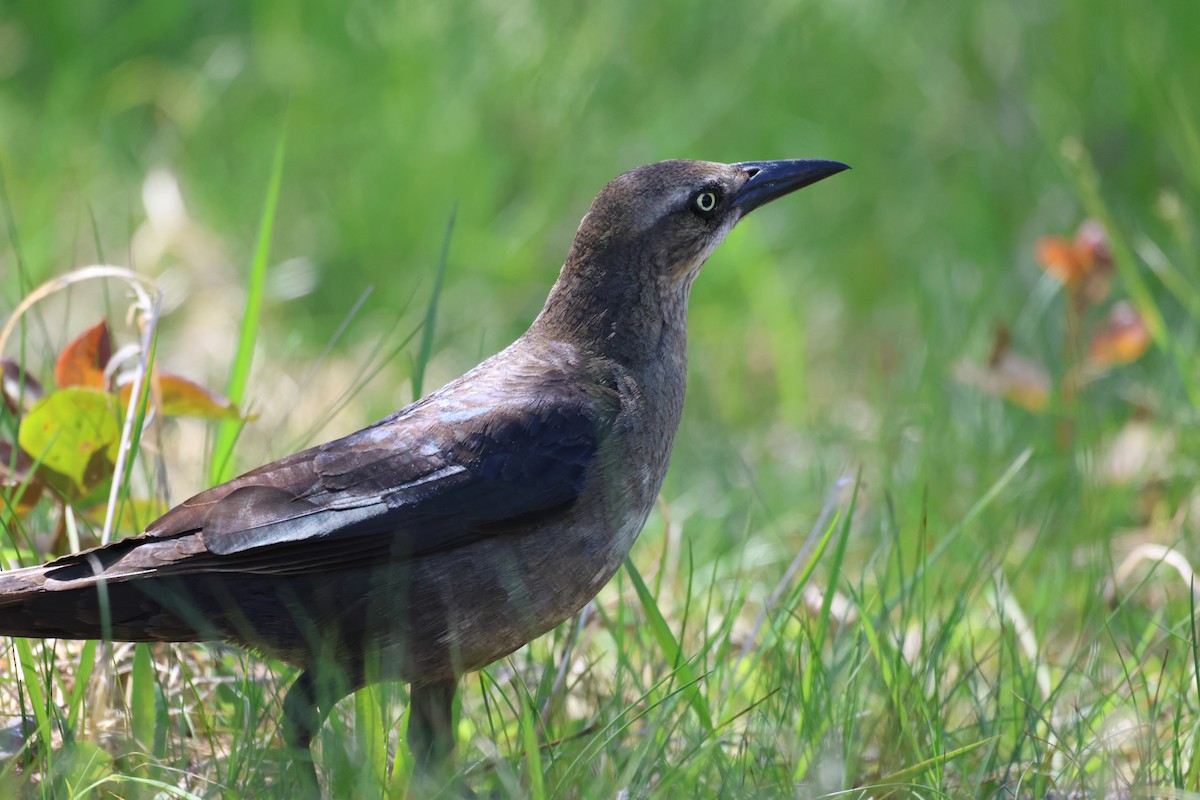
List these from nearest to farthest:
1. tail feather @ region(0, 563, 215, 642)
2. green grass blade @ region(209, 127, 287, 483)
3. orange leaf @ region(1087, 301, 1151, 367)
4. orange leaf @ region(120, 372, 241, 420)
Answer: tail feather @ region(0, 563, 215, 642), orange leaf @ region(120, 372, 241, 420), green grass blade @ region(209, 127, 287, 483), orange leaf @ region(1087, 301, 1151, 367)

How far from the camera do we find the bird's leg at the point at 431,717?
10.2ft

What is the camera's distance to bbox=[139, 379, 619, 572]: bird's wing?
292 cm

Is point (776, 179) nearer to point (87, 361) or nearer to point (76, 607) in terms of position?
point (87, 361)

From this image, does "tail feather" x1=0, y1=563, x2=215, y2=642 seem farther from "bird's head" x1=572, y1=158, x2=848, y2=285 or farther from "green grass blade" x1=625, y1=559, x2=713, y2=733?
"bird's head" x1=572, y1=158, x2=848, y2=285

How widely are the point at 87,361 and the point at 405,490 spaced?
1068 mm

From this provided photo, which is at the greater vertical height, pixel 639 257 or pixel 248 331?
pixel 248 331

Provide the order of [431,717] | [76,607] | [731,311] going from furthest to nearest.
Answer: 1. [731,311]
2. [431,717]
3. [76,607]

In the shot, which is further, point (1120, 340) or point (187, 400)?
point (1120, 340)

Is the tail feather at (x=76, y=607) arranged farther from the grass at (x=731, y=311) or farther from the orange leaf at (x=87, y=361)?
the orange leaf at (x=87, y=361)

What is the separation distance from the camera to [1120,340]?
457 cm

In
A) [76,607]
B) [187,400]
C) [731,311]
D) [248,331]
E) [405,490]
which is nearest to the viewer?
[76,607]

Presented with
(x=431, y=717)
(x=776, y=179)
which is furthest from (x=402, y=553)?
(x=776, y=179)

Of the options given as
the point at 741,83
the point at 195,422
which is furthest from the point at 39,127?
the point at 741,83

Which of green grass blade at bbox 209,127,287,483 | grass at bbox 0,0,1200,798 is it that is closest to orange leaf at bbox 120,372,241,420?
green grass blade at bbox 209,127,287,483
